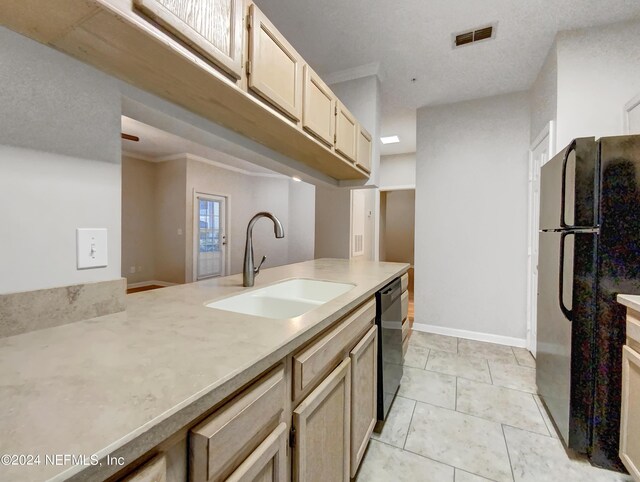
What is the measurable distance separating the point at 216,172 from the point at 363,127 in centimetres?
453

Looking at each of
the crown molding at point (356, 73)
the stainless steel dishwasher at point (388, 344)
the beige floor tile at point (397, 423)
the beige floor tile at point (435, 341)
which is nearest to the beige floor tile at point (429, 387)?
the beige floor tile at point (397, 423)

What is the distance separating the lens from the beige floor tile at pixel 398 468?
1355 millimetres

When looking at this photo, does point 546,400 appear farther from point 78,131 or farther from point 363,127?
point 78,131

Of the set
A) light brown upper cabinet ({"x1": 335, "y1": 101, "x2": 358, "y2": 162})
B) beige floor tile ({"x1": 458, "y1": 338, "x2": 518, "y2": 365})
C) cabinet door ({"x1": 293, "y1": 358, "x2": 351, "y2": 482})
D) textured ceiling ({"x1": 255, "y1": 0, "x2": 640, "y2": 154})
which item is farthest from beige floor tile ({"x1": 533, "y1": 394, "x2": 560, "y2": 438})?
textured ceiling ({"x1": 255, "y1": 0, "x2": 640, "y2": 154})

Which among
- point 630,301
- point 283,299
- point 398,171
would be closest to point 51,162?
point 283,299

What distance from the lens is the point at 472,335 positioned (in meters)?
3.18

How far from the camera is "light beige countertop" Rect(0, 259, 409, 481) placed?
0.38m

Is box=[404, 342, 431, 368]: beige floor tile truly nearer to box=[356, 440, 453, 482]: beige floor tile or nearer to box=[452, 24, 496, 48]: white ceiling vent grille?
box=[356, 440, 453, 482]: beige floor tile

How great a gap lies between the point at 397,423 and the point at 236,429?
153 cm

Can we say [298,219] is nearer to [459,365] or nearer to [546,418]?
[459,365]

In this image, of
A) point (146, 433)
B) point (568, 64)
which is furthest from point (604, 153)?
point (146, 433)

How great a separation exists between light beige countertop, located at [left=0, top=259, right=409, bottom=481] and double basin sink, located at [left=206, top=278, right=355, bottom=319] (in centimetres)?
32

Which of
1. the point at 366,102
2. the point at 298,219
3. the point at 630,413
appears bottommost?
the point at 630,413

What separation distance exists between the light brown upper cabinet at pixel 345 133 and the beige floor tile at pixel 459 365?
195 centimetres
